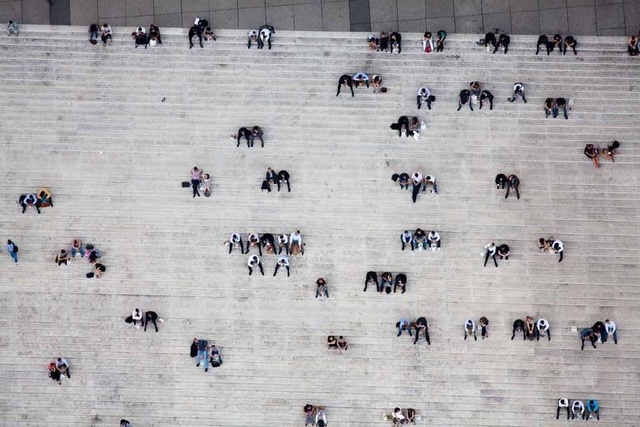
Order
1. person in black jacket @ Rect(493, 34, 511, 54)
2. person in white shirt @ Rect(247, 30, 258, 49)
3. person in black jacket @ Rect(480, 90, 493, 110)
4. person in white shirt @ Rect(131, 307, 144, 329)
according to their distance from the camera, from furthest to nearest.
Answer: person in white shirt @ Rect(247, 30, 258, 49) → person in black jacket @ Rect(493, 34, 511, 54) → person in black jacket @ Rect(480, 90, 493, 110) → person in white shirt @ Rect(131, 307, 144, 329)

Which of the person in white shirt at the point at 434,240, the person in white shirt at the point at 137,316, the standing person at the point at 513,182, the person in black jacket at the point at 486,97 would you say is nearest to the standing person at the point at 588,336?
the standing person at the point at 513,182

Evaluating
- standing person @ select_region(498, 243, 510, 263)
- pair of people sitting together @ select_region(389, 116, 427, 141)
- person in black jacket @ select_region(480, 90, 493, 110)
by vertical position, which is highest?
person in black jacket @ select_region(480, 90, 493, 110)

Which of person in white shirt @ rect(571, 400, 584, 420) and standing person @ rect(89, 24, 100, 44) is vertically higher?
standing person @ rect(89, 24, 100, 44)

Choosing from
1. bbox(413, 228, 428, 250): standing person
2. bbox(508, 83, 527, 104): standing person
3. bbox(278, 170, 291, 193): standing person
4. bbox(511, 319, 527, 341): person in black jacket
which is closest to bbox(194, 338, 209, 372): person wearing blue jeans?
bbox(278, 170, 291, 193): standing person

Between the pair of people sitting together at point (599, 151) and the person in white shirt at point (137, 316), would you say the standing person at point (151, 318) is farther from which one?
the pair of people sitting together at point (599, 151)

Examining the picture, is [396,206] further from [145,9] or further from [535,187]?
[145,9]

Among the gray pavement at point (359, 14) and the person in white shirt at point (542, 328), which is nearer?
the person in white shirt at point (542, 328)

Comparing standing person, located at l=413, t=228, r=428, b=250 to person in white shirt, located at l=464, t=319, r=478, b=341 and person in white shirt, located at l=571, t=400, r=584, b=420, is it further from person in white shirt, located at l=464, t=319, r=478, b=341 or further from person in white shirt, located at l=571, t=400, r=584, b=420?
person in white shirt, located at l=571, t=400, r=584, b=420
